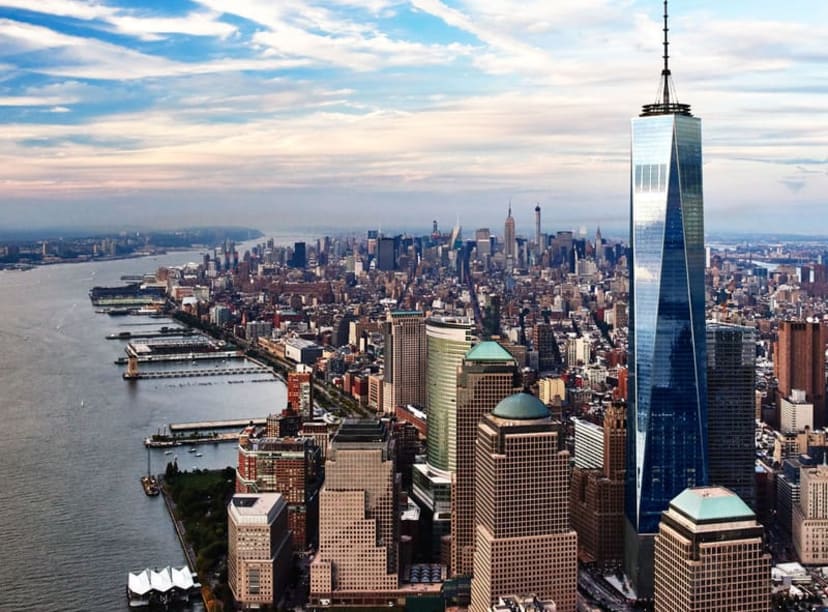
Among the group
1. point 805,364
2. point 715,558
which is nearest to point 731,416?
point 715,558

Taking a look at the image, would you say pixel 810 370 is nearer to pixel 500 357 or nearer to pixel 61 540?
pixel 500 357

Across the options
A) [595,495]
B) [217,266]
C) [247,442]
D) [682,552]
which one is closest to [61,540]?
[247,442]

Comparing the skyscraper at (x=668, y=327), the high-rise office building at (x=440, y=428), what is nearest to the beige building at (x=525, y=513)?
the skyscraper at (x=668, y=327)

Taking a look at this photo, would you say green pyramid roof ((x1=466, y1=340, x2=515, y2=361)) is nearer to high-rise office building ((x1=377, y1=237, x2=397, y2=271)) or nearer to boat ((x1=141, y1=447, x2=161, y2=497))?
boat ((x1=141, y1=447, x2=161, y2=497))

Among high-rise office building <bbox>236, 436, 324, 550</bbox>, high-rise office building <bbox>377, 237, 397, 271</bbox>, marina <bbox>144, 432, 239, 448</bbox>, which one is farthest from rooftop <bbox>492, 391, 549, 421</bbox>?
high-rise office building <bbox>377, 237, 397, 271</bbox>

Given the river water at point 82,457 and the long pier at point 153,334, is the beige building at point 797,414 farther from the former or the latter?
the long pier at point 153,334

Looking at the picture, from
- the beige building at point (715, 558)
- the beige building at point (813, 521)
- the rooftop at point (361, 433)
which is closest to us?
the beige building at point (715, 558)
